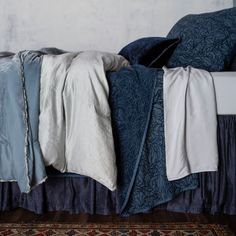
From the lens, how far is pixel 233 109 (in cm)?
139

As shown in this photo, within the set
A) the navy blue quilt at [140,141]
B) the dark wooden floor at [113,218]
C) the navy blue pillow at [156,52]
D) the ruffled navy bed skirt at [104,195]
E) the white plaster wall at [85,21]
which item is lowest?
the dark wooden floor at [113,218]

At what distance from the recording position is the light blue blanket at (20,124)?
129cm

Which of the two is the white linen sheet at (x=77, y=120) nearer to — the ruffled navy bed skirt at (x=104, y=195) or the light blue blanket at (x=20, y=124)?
the light blue blanket at (x=20, y=124)

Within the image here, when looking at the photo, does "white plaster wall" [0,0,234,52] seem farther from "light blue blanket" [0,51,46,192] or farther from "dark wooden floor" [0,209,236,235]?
"dark wooden floor" [0,209,236,235]

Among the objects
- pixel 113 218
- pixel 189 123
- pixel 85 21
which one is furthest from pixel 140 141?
pixel 85 21

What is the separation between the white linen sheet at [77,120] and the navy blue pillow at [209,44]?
494 mm

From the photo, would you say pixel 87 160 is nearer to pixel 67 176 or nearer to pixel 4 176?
pixel 67 176

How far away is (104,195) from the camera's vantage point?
4.78 feet

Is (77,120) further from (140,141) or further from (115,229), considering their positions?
(115,229)

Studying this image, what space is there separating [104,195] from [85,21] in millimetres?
1725

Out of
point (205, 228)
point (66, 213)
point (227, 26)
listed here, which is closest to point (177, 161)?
point (205, 228)

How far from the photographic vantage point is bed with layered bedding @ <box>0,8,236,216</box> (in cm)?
131

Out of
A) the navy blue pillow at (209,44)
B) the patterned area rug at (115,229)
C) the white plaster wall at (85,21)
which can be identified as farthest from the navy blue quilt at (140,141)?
the white plaster wall at (85,21)

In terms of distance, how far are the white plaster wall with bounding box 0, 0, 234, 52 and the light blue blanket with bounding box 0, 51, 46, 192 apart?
1.41 meters
